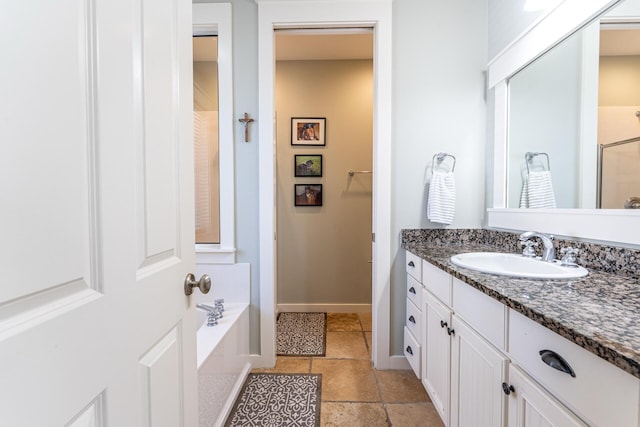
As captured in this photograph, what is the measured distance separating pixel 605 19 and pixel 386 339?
1.98 metres

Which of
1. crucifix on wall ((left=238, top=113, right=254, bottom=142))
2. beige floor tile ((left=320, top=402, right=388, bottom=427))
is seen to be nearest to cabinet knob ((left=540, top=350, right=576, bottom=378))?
beige floor tile ((left=320, top=402, right=388, bottom=427))

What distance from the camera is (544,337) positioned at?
73 centimetres

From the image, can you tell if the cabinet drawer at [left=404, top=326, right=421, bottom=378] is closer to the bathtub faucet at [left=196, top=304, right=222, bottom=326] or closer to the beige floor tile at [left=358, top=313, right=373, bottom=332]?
the beige floor tile at [left=358, top=313, right=373, bottom=332]

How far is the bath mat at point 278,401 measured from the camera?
154 cm

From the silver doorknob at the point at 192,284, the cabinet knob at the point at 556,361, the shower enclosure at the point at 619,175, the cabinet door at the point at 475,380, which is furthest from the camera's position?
the shower enclosure at the point at 619,175

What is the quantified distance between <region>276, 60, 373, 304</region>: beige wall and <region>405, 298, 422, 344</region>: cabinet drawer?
3.64 feet

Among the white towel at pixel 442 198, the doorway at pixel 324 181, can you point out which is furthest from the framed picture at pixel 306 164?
the white towel at pixel 442 198

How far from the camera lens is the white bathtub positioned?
1.34m

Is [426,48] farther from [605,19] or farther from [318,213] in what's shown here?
[318,213]

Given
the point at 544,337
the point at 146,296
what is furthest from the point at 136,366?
the point at 544,337

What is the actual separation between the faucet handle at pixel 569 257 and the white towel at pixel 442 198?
0.71m

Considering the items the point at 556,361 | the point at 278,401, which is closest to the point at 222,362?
the point at 278,401

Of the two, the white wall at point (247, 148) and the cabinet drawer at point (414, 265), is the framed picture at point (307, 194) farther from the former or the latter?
the cabinet drawer at point (414, 265)

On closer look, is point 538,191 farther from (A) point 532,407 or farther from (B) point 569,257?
(A) point 532,407
